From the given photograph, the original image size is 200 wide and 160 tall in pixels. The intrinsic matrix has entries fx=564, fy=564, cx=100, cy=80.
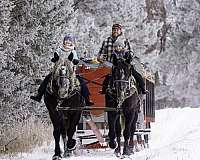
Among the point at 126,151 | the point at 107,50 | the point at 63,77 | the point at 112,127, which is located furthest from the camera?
the point at 107,50

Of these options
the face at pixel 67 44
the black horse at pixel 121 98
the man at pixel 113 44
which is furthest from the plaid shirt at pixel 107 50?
the face at pixel 67 44

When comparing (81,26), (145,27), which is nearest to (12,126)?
(81,26)

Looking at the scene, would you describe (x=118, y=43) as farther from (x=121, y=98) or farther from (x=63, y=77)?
(x=63, y=77)

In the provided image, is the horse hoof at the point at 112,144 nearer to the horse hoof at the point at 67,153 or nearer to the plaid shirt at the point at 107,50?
the horse hoof at the point at 67,153

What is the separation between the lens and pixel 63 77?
36.4 ft

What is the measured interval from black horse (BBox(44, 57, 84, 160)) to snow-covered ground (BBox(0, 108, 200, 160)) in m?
0.48

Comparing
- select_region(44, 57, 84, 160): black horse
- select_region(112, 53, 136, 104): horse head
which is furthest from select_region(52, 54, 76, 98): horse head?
select_region(112, 53, 136, 104): horse head

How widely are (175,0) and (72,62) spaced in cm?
3633

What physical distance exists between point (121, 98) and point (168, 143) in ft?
16.9

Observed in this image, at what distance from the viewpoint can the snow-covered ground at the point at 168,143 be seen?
37.6 ft

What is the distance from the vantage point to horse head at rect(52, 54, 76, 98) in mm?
11148

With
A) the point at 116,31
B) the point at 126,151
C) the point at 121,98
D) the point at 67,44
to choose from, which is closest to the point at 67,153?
the point at 126,151

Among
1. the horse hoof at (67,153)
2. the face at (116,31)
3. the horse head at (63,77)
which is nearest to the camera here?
the horse head at (63,77)

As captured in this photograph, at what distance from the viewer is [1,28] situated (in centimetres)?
1374
